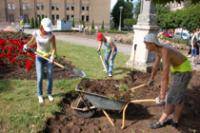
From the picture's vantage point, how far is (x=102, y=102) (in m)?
5.37

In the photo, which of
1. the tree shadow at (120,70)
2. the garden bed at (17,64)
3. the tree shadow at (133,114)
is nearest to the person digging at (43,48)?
the tree shadow at (133,114)

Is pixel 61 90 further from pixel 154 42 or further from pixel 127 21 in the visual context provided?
pixel 127 21

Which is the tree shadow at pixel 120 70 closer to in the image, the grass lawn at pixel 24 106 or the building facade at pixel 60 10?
the grass lawn at pixel 24 106

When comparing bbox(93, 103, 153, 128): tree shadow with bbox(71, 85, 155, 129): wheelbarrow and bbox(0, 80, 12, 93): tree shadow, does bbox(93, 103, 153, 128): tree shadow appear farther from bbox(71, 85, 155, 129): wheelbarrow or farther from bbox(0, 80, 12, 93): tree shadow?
bbox(0, 80, 12, 93): tree shadow

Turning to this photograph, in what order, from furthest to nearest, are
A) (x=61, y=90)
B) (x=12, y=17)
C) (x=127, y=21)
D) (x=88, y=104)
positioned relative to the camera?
(x=12, y=17)
(x=127, y=21)
(x=61, y=90)
(x=88, y=104)

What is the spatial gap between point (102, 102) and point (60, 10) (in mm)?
73675

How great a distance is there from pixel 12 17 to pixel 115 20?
27.7 m

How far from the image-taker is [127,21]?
6638cm

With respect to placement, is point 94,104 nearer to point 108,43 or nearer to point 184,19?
point 108,43

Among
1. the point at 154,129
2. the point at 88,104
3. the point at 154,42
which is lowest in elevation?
the point at 154,129

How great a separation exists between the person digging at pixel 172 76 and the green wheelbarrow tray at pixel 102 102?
0.75m

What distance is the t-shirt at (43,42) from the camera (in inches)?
232

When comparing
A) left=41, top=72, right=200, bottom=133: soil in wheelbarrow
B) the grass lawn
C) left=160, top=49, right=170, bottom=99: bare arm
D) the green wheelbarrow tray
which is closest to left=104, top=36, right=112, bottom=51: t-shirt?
the grass lawn

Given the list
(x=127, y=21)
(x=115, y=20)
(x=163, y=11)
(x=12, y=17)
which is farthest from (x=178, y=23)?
(x=12, y=17)
